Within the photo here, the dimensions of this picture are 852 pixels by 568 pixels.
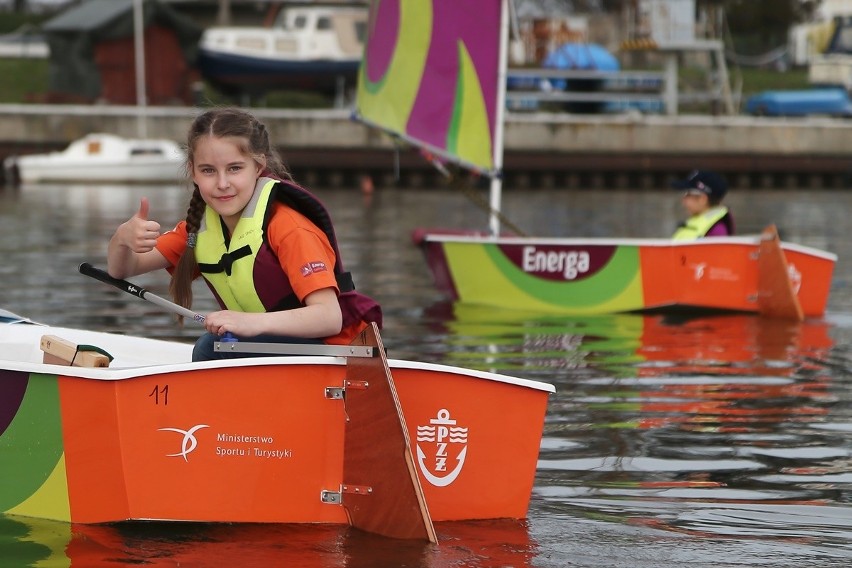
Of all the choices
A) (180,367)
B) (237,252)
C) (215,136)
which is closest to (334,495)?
(180,367)

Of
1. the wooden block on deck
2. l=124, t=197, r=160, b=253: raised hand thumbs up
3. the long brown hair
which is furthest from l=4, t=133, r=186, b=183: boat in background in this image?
l=124, t=197, r=160, b=253: raised hand thumbs up

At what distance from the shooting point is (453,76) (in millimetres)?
12945

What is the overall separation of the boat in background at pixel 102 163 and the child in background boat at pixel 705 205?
69.9ft

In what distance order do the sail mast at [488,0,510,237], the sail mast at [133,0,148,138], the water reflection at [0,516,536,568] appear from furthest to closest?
the sail mast at [133,0,148,138] < the sail mast at [488,0,510,237] < the water reflection at [0,516,536,568]

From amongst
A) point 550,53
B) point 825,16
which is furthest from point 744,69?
point 550,53

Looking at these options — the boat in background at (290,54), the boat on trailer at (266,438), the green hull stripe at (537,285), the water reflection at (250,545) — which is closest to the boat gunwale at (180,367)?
the boat on trailer at (266,438)

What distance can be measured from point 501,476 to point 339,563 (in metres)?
0.76

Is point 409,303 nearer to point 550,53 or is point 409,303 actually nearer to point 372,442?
point 372,442

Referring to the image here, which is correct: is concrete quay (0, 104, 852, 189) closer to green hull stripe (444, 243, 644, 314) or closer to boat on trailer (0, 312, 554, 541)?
green hull stripe (444, 243, 644, 314)

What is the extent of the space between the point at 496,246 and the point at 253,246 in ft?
22.9

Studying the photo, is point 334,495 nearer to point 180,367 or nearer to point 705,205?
point 180,367

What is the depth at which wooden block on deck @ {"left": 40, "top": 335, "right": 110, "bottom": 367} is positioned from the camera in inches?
213

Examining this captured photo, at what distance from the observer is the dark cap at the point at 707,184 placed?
11.7 m

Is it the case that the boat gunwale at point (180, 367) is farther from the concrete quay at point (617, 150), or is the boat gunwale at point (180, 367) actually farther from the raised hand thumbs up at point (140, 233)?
the concrete quay at point (617, 150)
